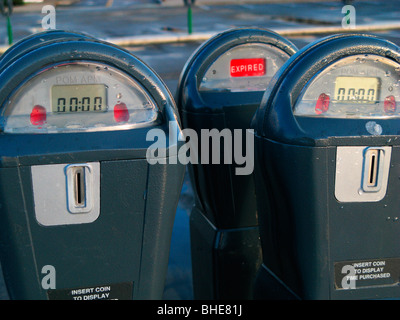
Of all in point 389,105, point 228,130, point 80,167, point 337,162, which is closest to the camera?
point 80,167

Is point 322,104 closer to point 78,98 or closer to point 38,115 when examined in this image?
point 78,98

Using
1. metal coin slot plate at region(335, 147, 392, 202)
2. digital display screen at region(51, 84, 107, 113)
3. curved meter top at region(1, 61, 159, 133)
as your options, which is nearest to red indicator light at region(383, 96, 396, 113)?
metal coin slot plate at region(335, 147, 392, 202)

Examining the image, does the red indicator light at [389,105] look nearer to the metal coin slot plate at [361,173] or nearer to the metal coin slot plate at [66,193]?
the metal coin slot plate at [361,173]

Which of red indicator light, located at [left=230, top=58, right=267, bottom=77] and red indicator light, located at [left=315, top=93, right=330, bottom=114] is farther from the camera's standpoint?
red indicator light, located at [left=230, top=58, right=267, bottom=77]

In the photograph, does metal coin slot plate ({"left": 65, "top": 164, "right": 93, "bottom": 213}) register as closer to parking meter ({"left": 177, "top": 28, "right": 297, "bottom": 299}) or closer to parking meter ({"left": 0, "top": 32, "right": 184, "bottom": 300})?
parking meter ({"left": 0, "top": 32, "right": 184, "bottom": 300})

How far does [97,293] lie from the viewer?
6.64ft

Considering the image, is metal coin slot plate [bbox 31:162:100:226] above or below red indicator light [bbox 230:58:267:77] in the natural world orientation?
below

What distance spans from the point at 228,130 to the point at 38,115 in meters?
0.90

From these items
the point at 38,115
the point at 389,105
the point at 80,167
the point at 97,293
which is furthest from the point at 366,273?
the point at 38,115

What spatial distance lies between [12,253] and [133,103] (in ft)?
1.98

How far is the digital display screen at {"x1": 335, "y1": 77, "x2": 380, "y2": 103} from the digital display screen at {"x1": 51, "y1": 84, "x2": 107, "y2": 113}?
2.55ft

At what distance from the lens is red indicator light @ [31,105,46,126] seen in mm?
1864

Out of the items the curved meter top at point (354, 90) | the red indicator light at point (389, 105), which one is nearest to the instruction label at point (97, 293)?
the curved meter top at point (354, 90)

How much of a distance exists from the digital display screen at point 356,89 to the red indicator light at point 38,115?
95cm
